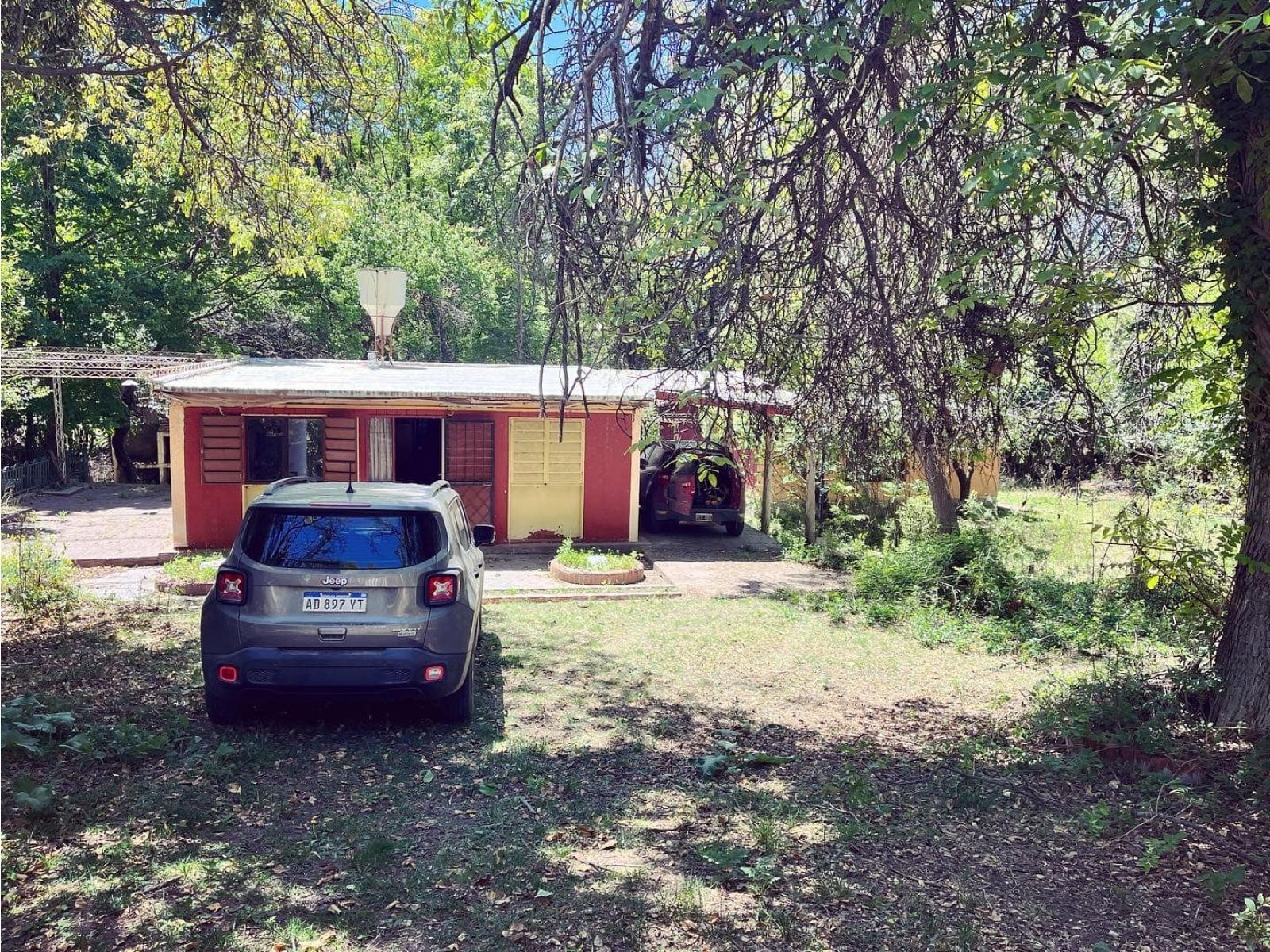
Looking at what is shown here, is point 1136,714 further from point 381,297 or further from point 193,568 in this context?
point 381,297

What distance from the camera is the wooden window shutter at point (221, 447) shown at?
13336 mm

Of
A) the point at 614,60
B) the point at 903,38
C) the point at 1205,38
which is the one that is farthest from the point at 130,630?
the point at 1205,38

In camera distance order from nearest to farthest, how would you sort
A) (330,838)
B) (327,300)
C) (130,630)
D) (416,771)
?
1. (330,838)
2. (416,771)
3. (130,630)
4. (327,300)

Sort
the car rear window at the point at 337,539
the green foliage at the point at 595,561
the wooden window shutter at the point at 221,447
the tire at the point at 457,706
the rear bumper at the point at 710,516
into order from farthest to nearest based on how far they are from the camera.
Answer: the rear bumper at the point at 710,516, the wooden window shutter at the point at 221,447, the green foliage at the point at 595,561, the tire at the point at 457,706, the car rear window at the point at 337,539

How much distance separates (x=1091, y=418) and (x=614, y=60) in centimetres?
436

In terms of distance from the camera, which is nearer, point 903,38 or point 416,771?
point 903,38

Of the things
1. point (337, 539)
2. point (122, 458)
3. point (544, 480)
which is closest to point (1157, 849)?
point (337, 539)

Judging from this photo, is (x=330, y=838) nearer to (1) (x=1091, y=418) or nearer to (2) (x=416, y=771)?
(2) (x=416, y=771)

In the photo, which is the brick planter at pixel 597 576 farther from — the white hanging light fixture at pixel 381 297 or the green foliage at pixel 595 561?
the white hanging light fixture at pixel 381 297

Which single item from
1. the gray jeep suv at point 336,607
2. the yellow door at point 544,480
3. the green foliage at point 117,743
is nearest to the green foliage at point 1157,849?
the gray jeep suv at point 336,607

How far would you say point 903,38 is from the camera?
4.96 m

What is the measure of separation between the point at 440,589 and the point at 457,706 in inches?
37.8

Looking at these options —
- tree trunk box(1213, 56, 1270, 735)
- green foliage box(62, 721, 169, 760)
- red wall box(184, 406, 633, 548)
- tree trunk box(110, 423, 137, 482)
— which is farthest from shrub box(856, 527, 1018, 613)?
tree trunk box(110, 423, 137, 482)

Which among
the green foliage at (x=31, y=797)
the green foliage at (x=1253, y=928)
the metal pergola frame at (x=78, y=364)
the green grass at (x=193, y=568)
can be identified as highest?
the metal pergola frame at (x=78, y=364)
